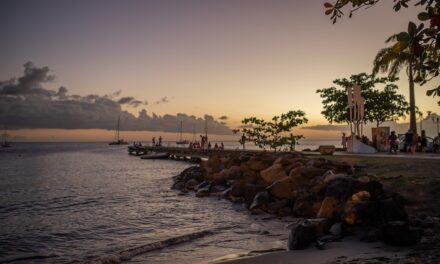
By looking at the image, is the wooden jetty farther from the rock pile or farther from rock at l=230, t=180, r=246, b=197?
rock at l=230, t=180, r=246, b=197

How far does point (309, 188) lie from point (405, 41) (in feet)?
39.5

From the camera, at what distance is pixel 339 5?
3.96m

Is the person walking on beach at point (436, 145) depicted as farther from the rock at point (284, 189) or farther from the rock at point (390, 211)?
the rock at point (390, 211)

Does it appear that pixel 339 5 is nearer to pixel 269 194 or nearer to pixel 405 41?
pixel 405 41

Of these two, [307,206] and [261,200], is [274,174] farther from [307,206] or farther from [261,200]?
[307,206]

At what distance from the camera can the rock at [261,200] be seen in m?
15.0

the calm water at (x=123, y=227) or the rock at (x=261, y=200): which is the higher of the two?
the rock at (x=261, y=200)

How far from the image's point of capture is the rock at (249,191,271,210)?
→ 49.1ft

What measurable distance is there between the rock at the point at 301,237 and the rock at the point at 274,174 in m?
9.61

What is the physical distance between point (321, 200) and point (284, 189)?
2645mm

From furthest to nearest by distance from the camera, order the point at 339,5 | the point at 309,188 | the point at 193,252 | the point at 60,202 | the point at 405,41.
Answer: the point at 60,202 < the point at 309,188 < the point at 193,252 < the point at 339,5 < the point at 405,41

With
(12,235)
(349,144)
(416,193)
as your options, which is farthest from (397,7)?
(349,144)

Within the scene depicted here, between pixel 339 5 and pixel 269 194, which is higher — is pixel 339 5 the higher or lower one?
the higher one

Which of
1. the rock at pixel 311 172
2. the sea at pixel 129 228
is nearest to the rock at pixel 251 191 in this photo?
the sea at pixel 129 228
